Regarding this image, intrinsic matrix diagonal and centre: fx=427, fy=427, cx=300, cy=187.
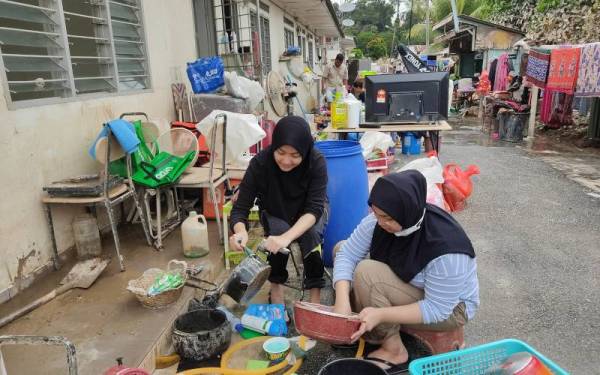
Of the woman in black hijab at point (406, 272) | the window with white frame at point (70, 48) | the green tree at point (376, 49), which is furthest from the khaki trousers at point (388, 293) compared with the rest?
the green tree at point (376, 49)

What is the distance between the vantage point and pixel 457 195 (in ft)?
15.3

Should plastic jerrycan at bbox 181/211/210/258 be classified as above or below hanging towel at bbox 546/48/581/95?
below

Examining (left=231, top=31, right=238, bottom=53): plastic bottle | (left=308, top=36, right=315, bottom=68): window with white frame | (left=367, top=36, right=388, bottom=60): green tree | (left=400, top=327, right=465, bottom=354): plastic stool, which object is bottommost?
(left=400, top=327, right=465, bottom=354): plastic stool

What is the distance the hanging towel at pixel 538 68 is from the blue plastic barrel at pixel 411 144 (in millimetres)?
2822

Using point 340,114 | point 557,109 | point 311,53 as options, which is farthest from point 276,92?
point 311,53

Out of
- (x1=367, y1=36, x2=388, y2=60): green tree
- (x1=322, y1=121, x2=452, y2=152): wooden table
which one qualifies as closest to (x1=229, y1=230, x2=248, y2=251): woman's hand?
(x1=322, y1=121, x2=452, y2=152): wooden table

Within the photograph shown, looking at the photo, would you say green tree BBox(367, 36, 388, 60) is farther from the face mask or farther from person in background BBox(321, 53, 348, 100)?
the face mask

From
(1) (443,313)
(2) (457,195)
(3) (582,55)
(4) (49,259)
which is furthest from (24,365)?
(3) (582,55)

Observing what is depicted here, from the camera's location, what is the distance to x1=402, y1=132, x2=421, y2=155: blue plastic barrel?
765cm

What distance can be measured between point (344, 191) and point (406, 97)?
2460 millimetres

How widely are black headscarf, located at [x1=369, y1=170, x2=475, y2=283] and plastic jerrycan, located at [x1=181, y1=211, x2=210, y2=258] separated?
1.78 metres

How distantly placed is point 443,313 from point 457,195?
117 inches

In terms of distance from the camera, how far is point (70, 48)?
143 inches

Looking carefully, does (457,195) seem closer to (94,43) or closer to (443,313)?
(443,313)
